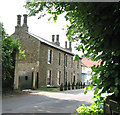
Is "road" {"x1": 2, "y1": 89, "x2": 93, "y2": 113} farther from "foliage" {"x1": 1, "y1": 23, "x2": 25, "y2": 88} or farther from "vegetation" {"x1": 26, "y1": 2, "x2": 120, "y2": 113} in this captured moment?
"vegetation" {"x1": 26, "y1": 2, "x2": 120, "y2": 113}

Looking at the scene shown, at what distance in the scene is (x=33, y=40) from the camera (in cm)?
2302

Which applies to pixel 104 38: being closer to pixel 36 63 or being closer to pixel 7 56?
pixel 7 56

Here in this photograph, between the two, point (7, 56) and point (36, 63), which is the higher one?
point (7, 56)

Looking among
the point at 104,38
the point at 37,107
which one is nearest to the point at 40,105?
the point at 37,107

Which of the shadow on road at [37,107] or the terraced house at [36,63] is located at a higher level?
the terraced house at [36,63]

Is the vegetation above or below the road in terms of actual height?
above

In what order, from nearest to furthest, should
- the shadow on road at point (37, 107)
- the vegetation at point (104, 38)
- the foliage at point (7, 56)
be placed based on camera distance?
the vegetation at point (104, 38)
the shadow on road at point (37, 107)
the foliage at point (7, 56)

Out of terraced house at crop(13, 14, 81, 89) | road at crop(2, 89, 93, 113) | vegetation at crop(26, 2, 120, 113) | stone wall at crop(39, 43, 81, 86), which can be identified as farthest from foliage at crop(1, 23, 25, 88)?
vegetation at crop(26, 2, 120, 113)

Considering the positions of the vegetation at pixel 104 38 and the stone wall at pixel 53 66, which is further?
the stone wall at pixel 53 66

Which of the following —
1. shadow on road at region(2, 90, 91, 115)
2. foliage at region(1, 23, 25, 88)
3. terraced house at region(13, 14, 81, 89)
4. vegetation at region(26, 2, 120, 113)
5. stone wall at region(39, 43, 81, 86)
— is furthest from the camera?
stone wall at region(39, 43, 81, 86)

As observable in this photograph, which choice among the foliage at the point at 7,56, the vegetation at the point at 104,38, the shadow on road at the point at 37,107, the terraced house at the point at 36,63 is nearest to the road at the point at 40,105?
the shadow on road at the point at 37,107

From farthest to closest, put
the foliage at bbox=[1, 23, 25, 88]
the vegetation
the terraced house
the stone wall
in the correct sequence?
the stone wall → the terraced house → the foliage at bbox=[1, 23, 25, 88] → the vegetation

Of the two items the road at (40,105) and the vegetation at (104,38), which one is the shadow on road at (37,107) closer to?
the road at (40,105)

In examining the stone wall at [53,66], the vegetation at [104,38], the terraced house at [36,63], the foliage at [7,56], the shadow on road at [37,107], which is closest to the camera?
the vegetation at [104,38]
